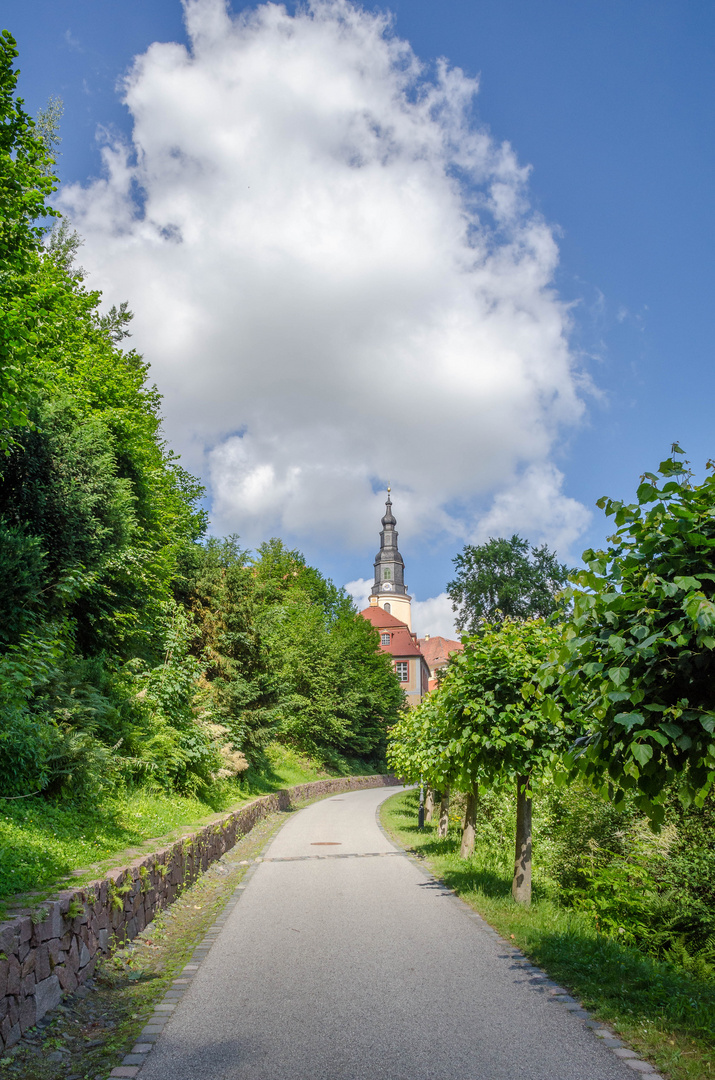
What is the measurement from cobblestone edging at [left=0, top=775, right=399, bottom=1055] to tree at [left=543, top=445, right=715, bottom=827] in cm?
398

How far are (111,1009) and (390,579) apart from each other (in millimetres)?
106137

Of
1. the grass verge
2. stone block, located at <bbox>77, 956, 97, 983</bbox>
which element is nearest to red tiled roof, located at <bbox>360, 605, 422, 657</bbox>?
the grass verge

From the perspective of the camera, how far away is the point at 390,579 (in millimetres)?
111500

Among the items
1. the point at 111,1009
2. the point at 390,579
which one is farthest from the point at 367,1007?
the point at 390,579

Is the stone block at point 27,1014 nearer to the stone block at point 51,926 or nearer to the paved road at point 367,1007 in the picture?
the stone block at point 51,926

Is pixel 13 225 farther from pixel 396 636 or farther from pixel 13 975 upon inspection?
pixel 396 636

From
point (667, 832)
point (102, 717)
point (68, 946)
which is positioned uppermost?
point (102, 717)

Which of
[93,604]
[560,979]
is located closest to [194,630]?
[93,604]

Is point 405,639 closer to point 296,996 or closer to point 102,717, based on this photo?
point 102,717

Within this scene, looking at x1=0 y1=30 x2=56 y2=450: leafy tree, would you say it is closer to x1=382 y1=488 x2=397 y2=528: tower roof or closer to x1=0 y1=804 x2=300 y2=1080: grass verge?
x1=0 y1=804 x2=300 y2=1080: grass verge

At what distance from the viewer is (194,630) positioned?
2158 cm

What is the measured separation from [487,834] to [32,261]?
1510 cm

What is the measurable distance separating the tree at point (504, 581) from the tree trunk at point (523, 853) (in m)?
38.8

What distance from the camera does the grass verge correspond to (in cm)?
447
